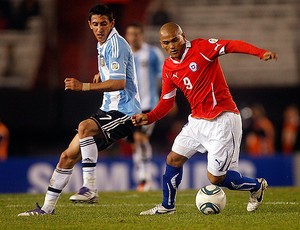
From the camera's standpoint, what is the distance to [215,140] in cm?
892

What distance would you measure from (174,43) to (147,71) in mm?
5382

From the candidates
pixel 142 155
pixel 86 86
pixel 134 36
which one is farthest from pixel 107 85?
pixel 142 155

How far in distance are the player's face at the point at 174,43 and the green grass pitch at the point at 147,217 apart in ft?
5.25

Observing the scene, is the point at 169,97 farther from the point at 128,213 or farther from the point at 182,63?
the point at 128,213

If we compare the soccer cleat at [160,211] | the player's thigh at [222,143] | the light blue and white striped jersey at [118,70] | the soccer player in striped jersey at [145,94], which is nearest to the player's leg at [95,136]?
the light blue and white striped jersey at [118,70]

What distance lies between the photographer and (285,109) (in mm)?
20281

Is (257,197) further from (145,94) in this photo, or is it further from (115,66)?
(145,94)

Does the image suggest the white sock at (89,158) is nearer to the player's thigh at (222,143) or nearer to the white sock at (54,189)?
the white sock at (54,189)

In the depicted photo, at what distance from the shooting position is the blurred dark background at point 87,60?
1952cm

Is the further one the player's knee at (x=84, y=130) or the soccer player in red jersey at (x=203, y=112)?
the player's knee at (x=84, y=130)

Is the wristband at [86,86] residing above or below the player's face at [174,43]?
below

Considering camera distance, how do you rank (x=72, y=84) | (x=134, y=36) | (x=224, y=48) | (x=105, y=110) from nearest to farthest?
(x=224, y=48) < (x=72, y=84) < (x=105, y=110) < (x=134, y=36)

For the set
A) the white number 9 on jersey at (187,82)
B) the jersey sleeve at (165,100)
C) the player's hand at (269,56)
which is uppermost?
the player's hand at (269,56)

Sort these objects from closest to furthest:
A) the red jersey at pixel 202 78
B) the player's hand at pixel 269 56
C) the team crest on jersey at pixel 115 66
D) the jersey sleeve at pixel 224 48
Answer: the player's hand at pixel 269 56, the jersey sleeve at pixel 224 48, the red jersey at pixel 202 78, the team crest on jersey at pixel 115 66
